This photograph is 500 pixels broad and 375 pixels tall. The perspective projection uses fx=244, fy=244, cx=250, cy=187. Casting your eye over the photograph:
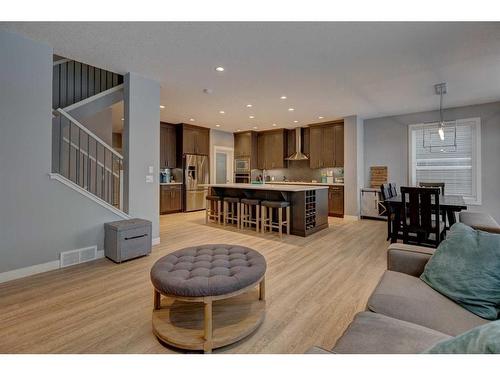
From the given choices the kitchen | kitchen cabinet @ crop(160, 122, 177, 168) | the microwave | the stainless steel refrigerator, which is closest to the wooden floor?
the kitchen

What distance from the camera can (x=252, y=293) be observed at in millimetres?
2262

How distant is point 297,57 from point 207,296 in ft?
9.66

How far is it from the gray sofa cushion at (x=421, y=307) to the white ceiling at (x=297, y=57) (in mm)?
2395

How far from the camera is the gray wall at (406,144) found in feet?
16.2

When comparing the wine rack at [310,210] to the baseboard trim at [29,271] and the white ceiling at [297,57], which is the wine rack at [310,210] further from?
the baseboard trim at [29,271]

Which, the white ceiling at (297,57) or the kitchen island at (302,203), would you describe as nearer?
the white ceiling at (297,57)

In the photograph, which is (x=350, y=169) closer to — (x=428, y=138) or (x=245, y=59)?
(x=428, y=138)

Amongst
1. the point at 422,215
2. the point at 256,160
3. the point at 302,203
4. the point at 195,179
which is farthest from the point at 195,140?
the point at 422,215

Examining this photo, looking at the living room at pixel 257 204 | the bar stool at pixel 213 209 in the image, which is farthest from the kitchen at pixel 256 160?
the bar stool at pixel 213 209

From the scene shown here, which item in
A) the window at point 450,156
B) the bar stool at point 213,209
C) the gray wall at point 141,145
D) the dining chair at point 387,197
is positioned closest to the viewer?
the gray wall at point 141,145

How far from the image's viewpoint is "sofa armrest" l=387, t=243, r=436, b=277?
1.77 metres

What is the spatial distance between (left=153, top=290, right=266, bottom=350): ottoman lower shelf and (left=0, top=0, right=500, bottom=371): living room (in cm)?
2

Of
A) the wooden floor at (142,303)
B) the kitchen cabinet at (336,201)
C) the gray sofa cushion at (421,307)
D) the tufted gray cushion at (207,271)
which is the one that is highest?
the kitchen cabinet at (336,201)
